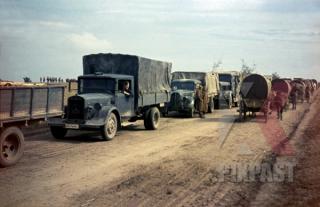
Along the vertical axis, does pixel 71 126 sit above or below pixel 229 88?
below

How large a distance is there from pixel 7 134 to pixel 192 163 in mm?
4394

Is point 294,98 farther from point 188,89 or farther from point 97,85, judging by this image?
point 97,85

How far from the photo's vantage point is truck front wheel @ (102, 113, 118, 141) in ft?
47.1

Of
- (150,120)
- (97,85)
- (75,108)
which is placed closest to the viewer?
(75,108)

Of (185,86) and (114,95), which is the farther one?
(185,86)

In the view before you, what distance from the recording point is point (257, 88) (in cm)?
2297

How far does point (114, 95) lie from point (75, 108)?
61.7 inches

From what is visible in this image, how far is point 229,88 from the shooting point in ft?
109

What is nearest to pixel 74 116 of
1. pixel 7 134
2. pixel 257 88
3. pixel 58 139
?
pixel 58 139

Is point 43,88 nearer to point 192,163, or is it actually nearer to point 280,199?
point 192,163

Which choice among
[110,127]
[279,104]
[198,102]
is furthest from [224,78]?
[110,127]

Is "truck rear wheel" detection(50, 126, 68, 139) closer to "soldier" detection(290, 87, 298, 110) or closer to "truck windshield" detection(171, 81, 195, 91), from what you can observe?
"truck windshield" detection(171, 81, 195, 91)

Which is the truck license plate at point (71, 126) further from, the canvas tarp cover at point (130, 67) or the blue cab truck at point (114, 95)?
the canvas tarp cover at point (130, 67)

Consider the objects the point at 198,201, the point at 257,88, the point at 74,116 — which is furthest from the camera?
the point at 257,88
